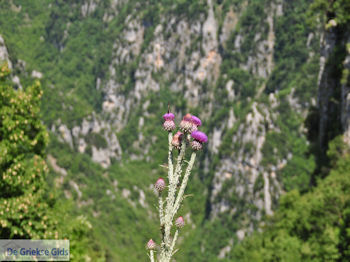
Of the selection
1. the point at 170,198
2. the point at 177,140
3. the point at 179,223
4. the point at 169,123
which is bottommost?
the point at 179,223

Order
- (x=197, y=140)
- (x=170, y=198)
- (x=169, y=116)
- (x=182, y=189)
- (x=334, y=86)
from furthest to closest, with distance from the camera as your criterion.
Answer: (x=334, y=86) → (x=169, y=116) → (x=197, y=140) → (x=182, y=189) → (x=170, y=198)

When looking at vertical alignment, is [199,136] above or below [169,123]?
below

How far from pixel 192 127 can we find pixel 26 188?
15.4m

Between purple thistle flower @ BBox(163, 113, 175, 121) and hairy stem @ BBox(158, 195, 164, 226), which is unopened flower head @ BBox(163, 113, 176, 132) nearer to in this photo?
purple thistle flower @ BBox(163, 113, 175, 121)

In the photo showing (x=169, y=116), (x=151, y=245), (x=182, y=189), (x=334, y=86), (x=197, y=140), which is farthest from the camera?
(x=334, y=86)

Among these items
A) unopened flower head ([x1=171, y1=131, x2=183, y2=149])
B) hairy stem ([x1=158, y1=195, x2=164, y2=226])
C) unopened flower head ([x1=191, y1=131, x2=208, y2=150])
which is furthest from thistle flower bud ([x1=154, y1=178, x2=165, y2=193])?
unopened flower head ([x1=191, y1=131, x2=208, y2=150])

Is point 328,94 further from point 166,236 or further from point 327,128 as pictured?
point 166,236

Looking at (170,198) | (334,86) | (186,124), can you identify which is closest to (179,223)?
(170,198)

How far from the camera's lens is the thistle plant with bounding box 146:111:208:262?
6.70 metres

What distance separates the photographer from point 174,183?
6.79m

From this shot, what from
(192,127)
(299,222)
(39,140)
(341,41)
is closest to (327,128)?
(341,41)

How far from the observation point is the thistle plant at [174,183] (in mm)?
6703

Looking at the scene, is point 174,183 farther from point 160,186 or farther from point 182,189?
point 160,186

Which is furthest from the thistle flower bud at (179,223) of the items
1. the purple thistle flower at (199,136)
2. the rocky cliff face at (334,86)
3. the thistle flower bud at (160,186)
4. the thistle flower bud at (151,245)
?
the rocky cliff face at (334,86)
